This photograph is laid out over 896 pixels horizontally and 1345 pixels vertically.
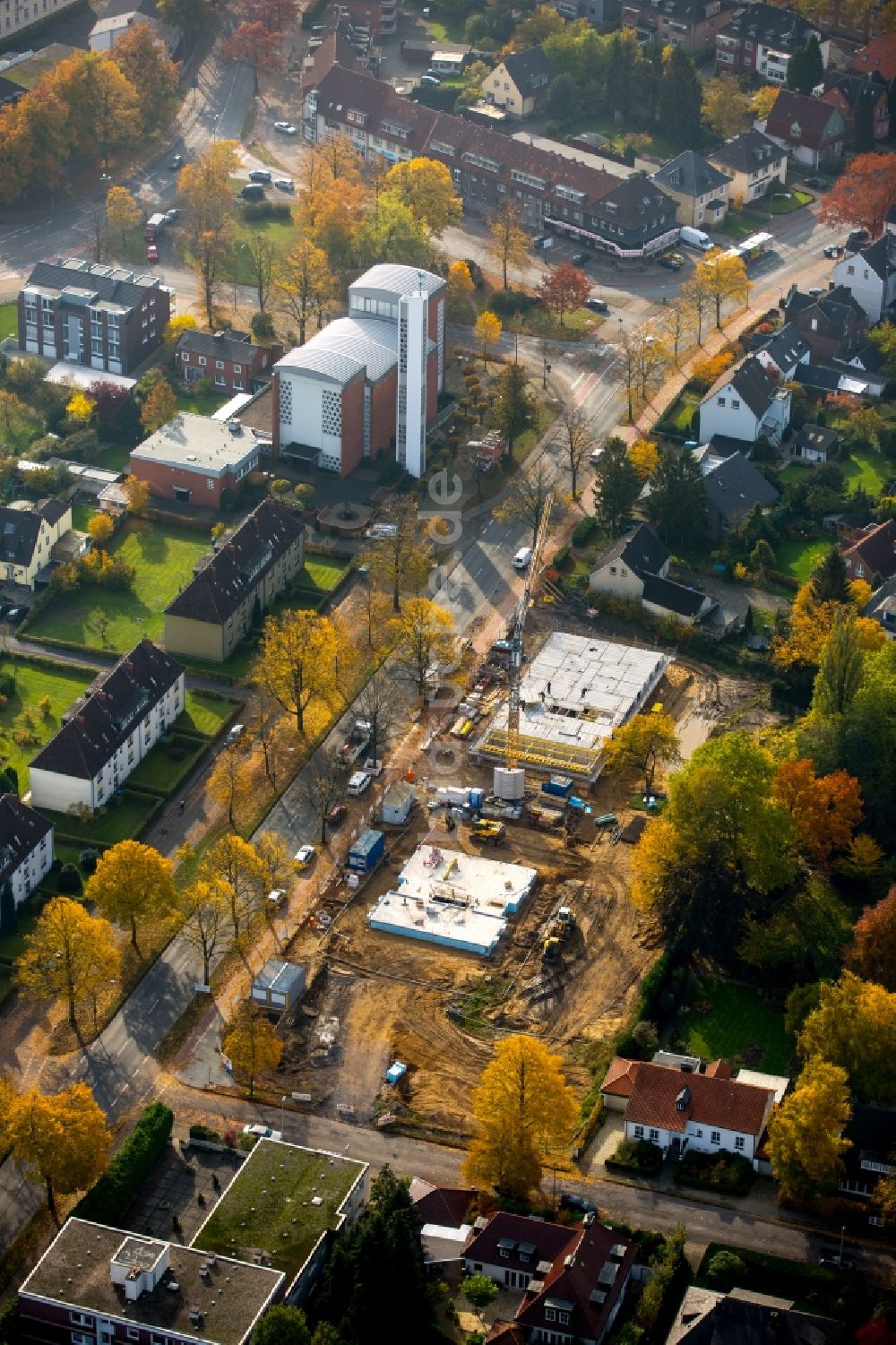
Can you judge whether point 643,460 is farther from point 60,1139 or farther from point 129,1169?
point 60,1139

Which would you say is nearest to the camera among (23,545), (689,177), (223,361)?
(23,545)

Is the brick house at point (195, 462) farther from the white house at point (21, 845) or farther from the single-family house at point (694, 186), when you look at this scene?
the single-family house at point (694, 186)

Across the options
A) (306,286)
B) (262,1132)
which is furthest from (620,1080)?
(306,286)

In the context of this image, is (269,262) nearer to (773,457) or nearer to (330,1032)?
(773,457)

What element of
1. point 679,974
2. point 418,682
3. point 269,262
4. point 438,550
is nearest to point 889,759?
point 679,974

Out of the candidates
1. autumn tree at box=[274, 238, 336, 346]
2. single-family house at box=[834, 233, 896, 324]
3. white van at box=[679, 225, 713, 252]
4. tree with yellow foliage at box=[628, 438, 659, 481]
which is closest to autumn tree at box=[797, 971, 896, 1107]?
tree with yellow foliage at box=[628, 438, 659, 481]

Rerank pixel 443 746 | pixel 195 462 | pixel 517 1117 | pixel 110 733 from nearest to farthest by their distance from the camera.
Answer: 1. pixel 517 1117
2. pixel 110 733
3. pixel 443 746
4. pixel 195 462

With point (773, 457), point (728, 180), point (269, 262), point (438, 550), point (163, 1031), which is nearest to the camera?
point (163, 1031)
